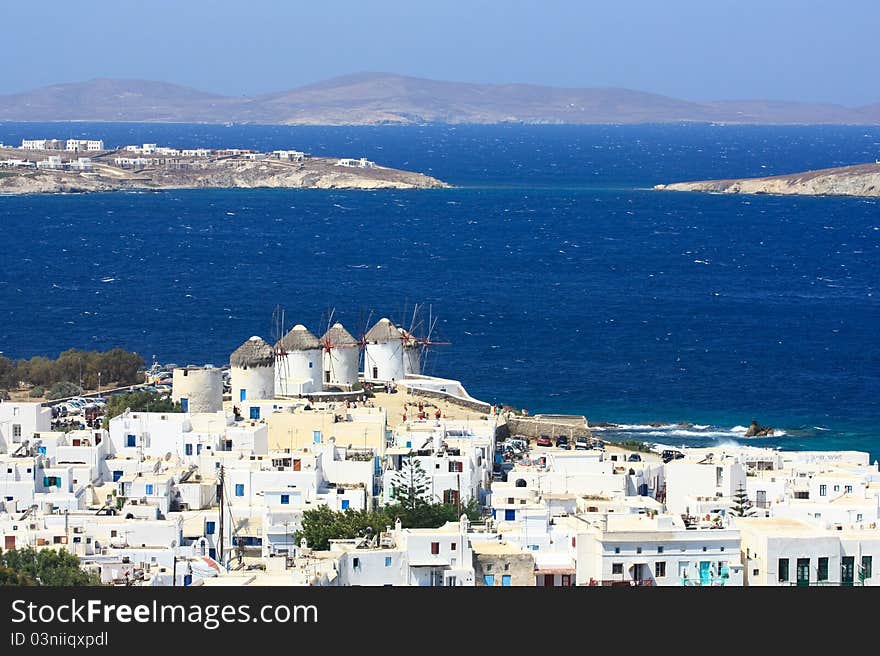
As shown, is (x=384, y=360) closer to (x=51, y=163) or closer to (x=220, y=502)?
(x=220, y=502)

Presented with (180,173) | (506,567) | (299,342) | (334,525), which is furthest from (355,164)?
(506,567)

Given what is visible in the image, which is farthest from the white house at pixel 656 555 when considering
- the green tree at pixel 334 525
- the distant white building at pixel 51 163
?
the distant white building at pixel 51 163

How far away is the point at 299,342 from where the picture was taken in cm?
4553

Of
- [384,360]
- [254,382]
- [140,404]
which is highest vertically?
[384,360]

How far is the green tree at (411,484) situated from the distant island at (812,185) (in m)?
138

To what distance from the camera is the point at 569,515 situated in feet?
100

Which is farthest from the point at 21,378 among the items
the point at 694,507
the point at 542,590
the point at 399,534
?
the point at 542,590

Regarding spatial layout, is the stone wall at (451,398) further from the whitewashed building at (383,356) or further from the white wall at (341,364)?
the white wall at (341,364)

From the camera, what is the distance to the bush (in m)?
51.2

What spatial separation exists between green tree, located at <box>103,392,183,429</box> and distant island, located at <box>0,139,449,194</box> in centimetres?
12311

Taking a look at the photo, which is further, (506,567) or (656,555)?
(506,567)

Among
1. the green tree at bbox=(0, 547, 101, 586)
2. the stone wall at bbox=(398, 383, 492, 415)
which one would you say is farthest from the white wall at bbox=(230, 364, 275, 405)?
the green tree at bbox=(0, 547, 101, 586)

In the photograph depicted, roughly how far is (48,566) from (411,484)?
28.9 ft

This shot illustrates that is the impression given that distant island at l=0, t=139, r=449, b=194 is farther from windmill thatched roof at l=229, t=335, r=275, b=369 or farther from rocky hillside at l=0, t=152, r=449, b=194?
windmill thatched roof at l=229, t=335, r=275, b=369
